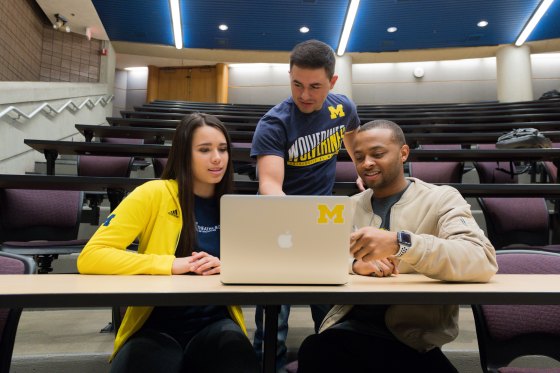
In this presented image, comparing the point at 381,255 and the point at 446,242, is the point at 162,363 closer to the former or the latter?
the point at 381,255

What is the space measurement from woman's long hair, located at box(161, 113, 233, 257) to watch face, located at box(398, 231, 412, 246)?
1.59 ft

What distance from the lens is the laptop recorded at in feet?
2.23

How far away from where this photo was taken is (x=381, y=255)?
0.78m

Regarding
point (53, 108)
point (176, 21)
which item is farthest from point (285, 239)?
point (176, 21)

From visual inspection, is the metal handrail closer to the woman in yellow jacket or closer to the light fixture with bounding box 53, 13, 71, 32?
the light fixture with bounding box 53, 13, 71, 32

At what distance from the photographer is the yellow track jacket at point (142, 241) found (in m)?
0.88

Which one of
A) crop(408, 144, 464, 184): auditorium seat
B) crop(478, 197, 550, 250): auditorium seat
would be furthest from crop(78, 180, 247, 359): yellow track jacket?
crop(408, 144, 464, 184): auditorium seat

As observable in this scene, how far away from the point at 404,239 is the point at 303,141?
65 cm

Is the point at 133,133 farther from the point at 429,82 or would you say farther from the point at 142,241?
the point at 429,82

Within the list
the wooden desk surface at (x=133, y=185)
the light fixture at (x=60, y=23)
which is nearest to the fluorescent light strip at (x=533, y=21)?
the wooden desk surface at (x=133, y=185)

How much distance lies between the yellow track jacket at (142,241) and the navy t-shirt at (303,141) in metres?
0.39

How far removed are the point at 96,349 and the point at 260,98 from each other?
7132mm

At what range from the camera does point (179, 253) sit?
1.02 m

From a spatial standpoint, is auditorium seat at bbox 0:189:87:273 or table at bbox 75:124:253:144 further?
table at bbox 75:124:253:144
